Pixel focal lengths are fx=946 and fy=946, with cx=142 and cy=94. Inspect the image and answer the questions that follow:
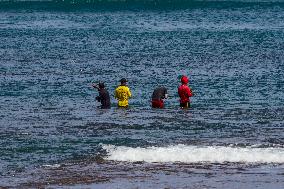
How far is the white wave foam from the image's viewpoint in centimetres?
2966

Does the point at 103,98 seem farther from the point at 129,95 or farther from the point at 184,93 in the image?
the point at 184,93

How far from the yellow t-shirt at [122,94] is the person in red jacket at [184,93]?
230 cm

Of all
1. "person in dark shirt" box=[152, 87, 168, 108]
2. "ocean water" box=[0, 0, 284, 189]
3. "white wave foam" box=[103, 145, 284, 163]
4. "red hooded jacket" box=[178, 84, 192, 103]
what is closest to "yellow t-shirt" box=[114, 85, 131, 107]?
"ocean water" box=[0, 0, 284, 189]

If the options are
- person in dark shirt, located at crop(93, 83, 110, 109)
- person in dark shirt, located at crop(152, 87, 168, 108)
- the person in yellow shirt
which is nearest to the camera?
the person in yellow shirt

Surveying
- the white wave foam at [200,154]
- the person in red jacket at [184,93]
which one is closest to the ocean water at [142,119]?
the white wave foam at [200,154]

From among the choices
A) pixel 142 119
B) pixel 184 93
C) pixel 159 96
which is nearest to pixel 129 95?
pixel 159 96

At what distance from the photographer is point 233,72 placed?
65188 millimetres

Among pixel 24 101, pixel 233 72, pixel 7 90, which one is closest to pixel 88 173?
pixel 24 101

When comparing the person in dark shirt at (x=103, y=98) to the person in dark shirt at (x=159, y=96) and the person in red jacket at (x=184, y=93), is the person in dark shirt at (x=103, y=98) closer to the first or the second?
the person in dark shirt at (x=159, y=96)

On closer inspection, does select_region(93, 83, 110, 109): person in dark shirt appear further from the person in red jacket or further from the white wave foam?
the white wave foam

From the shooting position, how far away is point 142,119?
1572 inches

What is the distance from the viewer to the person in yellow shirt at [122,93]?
4117 cm

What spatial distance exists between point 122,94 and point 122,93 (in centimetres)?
16

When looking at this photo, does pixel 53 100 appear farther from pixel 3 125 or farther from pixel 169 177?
pixel 169 177
